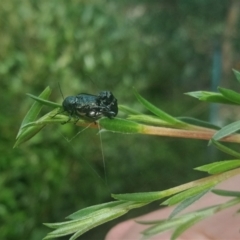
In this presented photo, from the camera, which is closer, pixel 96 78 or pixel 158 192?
pixel 158 192

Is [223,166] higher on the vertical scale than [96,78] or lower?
lower

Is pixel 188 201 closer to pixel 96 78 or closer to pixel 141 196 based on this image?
pixel 141 196

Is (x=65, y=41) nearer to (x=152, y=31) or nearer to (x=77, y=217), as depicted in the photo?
(x=152, y=31)

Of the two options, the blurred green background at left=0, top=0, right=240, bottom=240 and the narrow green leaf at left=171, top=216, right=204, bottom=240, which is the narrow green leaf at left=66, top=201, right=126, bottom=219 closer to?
the narrow green leaf at left=171, top=216, right=204, bottom=240

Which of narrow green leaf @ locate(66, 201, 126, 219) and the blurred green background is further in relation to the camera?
the blurred green background

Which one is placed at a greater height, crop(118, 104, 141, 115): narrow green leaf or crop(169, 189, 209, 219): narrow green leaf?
crop(118, 104, 141, 115): narrow green leaf

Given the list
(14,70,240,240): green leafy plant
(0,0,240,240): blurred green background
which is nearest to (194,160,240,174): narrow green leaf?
(14,70,240,240): green leafy plant

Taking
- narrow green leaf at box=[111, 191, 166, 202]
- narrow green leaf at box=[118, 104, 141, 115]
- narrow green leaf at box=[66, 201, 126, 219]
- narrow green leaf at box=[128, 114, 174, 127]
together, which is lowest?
narrow green leaf at box=[66, 201, 126, 219]

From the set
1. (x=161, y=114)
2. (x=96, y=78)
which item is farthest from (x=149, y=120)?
(x=96, y=78)
